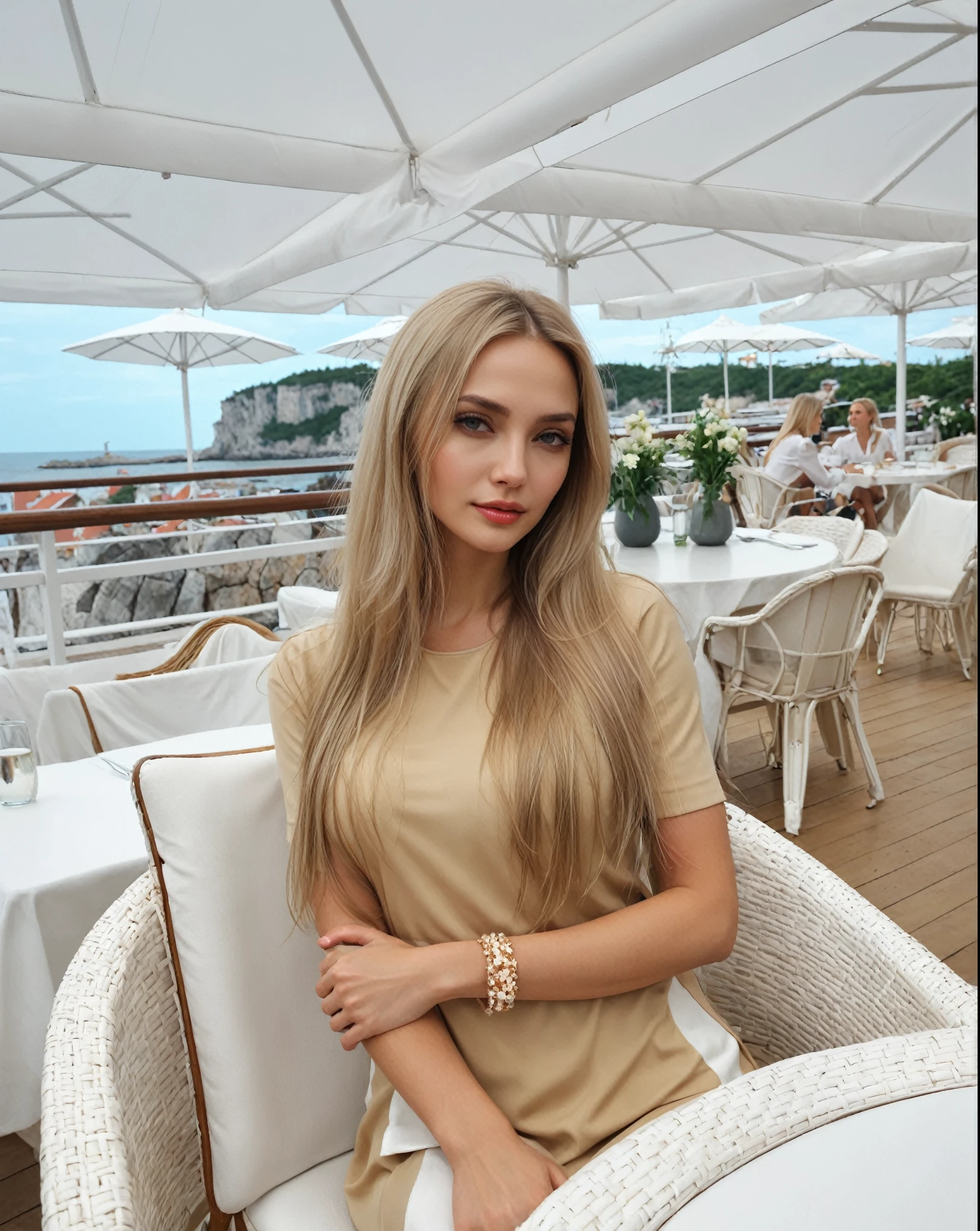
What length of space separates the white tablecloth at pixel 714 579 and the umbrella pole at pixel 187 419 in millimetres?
7305

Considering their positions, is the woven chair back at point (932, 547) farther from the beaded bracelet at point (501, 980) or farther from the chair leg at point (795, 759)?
the beaded bracelet at point (501, 980)

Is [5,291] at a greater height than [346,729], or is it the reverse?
[5,291]

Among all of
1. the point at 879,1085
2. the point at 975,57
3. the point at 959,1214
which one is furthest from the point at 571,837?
the point at 975,57

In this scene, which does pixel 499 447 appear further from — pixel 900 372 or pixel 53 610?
pixel 900 372

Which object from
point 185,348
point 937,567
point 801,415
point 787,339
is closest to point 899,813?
point 937,567

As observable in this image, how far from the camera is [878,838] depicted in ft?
11.6

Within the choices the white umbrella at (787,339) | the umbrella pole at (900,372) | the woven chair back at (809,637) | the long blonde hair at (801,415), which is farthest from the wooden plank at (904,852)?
the white umbrella at (787,339)

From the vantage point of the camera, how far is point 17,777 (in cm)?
196

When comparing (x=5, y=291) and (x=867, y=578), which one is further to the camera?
(x=5, y=291)

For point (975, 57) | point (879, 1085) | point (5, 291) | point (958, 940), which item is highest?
point (5, 291)

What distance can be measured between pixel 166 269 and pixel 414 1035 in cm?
537

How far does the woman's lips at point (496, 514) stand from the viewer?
1231mm

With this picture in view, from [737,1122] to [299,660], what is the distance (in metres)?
0.75

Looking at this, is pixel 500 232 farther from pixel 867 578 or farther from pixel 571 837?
pixel 571 837
